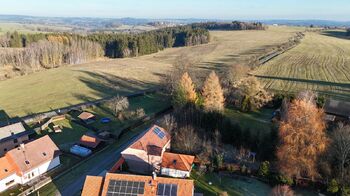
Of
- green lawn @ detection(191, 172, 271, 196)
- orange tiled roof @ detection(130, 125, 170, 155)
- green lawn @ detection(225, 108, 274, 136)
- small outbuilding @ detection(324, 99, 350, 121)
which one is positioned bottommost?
green lawn @ detection(191, 172, 271, 196)

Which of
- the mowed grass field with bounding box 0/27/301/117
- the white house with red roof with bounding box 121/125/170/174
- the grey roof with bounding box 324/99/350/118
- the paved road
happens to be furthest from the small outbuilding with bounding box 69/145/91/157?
the grey roof with bounding box 324/99/350/118

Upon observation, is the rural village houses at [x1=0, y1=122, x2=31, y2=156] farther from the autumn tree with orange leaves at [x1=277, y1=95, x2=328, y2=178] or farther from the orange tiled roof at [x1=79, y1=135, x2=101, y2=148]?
the autumn tree with orange leaves at [x1=277, y1=95, x2=328, y2=178]

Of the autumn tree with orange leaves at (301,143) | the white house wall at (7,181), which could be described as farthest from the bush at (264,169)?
the white house wall at (7,181)

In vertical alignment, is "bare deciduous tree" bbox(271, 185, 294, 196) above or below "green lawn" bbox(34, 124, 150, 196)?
above

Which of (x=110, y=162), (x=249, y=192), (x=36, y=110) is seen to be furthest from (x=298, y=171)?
(x=36, y=110)

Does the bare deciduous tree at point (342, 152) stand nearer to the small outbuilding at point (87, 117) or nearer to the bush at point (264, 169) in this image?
the bush at point (264, 169)

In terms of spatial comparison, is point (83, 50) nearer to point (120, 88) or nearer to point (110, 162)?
point (120, 88)

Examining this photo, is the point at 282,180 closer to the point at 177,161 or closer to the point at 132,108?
the point at 177,161
